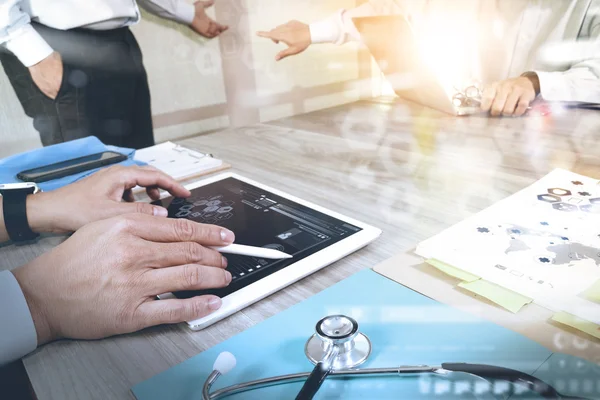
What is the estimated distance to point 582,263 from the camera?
1.66 ft

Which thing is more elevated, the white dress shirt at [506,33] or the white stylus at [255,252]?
the white dress shirt at [506,33]

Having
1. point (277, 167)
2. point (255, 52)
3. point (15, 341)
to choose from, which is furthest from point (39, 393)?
point (255, 52)

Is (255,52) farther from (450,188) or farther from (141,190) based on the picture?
(450,188)

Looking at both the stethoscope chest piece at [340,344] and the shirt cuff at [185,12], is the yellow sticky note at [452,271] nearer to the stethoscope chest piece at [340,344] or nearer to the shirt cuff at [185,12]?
the stethoscope chest piece at [340,344]

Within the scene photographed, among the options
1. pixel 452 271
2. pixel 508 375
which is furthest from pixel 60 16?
pixel 508 375

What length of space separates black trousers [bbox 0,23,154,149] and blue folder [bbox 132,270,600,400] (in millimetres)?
1216

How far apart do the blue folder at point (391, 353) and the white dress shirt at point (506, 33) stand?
2.90ft

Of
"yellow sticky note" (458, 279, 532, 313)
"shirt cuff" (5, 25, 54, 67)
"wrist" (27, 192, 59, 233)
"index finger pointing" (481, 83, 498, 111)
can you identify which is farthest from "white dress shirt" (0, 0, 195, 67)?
"yellow sticky note" (458, 279, 532, 313)

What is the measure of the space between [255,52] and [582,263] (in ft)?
4.31

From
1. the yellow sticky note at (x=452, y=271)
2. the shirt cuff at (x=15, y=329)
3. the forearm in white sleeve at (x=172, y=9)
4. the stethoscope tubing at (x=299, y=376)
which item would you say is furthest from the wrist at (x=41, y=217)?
the forearm in white sleeve at (x=172, y=9)

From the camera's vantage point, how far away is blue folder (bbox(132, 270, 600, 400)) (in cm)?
38

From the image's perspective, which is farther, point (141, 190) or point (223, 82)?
point (223, 82)

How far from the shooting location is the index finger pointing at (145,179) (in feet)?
2.51

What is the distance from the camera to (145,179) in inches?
30.6
